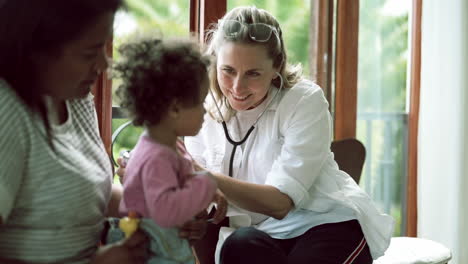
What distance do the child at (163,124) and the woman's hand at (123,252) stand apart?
2 centimetres

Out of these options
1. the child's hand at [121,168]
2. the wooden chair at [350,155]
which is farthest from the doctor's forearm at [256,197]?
the wooden chair at [350,155]

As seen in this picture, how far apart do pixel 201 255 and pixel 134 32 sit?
3.14 feet

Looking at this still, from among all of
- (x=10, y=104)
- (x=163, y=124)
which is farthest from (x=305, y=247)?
(x=10, y=104)

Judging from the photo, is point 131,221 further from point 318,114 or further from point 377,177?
point 377,177

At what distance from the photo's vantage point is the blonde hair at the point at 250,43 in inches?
67.9

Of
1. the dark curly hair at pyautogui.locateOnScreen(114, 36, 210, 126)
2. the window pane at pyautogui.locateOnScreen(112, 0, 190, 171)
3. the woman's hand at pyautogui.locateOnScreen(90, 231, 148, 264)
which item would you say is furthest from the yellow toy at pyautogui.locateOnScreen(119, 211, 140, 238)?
the window pane at pyautogui.locateOnScreen(112, 0, 190, 171)

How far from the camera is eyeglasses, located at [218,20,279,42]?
67.2 inches

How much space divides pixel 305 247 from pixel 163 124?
720 mm

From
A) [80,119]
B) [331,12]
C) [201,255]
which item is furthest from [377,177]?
[80,119]

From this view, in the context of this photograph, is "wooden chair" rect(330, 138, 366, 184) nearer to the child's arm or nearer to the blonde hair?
the blonde hair

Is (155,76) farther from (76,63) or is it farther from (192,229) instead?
(192,229)

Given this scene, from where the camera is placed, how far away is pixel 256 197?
1.55 meters

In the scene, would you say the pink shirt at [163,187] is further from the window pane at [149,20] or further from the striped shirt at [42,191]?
the window pane at [149,20]

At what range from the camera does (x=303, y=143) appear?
167cm
